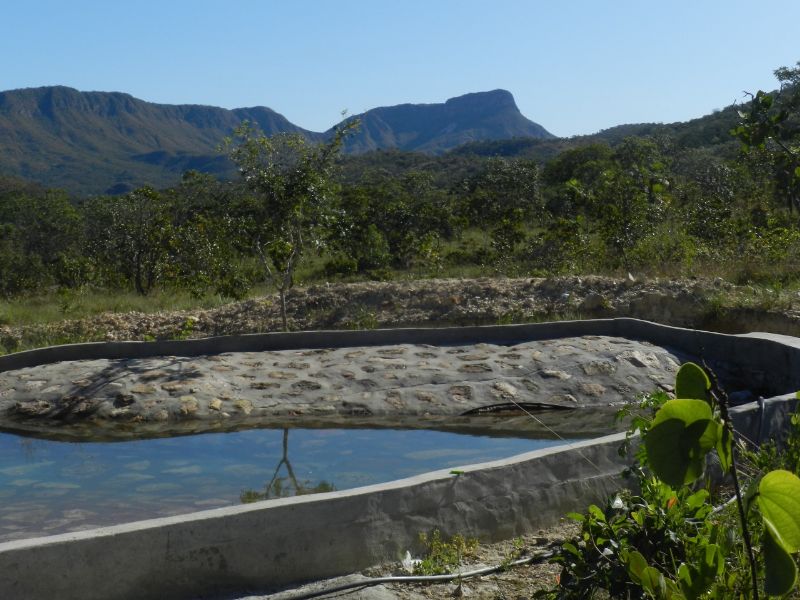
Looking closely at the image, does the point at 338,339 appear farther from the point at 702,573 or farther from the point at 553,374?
the point at 702,573

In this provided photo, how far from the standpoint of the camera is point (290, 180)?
478 inches

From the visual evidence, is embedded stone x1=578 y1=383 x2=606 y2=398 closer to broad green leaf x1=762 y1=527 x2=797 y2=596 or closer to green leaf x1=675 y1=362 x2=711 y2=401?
green leaf x1=675 y1=362 x2=711 y2=401

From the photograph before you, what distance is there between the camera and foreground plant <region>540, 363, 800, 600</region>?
2088 millimetres

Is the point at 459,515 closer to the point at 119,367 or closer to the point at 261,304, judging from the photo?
the point at 119,367

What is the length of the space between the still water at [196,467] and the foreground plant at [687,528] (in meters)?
3.06

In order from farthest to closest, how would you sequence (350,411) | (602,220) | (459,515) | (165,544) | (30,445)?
(602,220) < (350,411) < (30,445) < (459,515) < (165,544)

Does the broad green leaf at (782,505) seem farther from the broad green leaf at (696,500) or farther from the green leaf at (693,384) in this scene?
the broad green leaf at (696,500)

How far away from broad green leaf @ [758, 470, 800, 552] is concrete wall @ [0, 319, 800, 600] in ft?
8.42

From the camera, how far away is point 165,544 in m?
4.03

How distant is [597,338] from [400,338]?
2.18 metres

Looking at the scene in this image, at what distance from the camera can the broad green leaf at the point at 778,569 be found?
204cm

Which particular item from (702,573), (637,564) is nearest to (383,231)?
(637,564)

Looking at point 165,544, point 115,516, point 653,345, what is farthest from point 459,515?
point 653,345

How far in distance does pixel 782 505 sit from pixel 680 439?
0.92 ft
